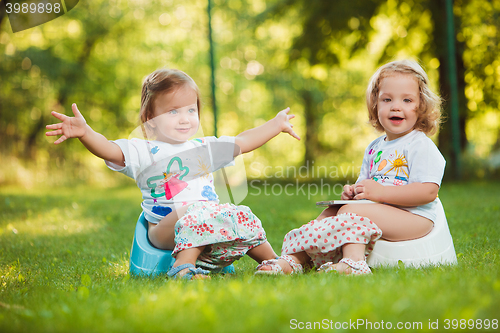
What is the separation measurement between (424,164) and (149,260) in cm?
156

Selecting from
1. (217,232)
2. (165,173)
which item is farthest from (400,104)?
(165,173)

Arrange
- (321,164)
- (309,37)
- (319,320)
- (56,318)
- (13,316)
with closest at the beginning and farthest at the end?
(319,320), (56,318), (13,316), (309,37), (321,164)

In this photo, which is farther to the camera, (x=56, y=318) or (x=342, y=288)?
(x=342, y=288)

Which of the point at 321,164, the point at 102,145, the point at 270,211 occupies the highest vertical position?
Result: the point at 102,145

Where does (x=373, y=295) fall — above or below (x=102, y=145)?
below

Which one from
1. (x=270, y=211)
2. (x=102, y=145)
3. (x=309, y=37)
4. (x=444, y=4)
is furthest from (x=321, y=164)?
(x=102, y=145)

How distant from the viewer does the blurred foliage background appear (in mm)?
7902

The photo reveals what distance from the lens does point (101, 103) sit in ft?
48.6

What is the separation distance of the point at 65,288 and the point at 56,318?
65 centimetres

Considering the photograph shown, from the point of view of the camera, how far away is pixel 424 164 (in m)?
2.34

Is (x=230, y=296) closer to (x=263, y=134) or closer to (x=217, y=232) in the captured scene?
(x=217, y=232)

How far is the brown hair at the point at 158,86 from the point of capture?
255 centimetres

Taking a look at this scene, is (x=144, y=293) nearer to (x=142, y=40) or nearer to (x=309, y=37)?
(x=309, y=37)

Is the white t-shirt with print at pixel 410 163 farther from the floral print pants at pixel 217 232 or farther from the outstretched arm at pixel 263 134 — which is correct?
the floral print pants at pixel 217 232
